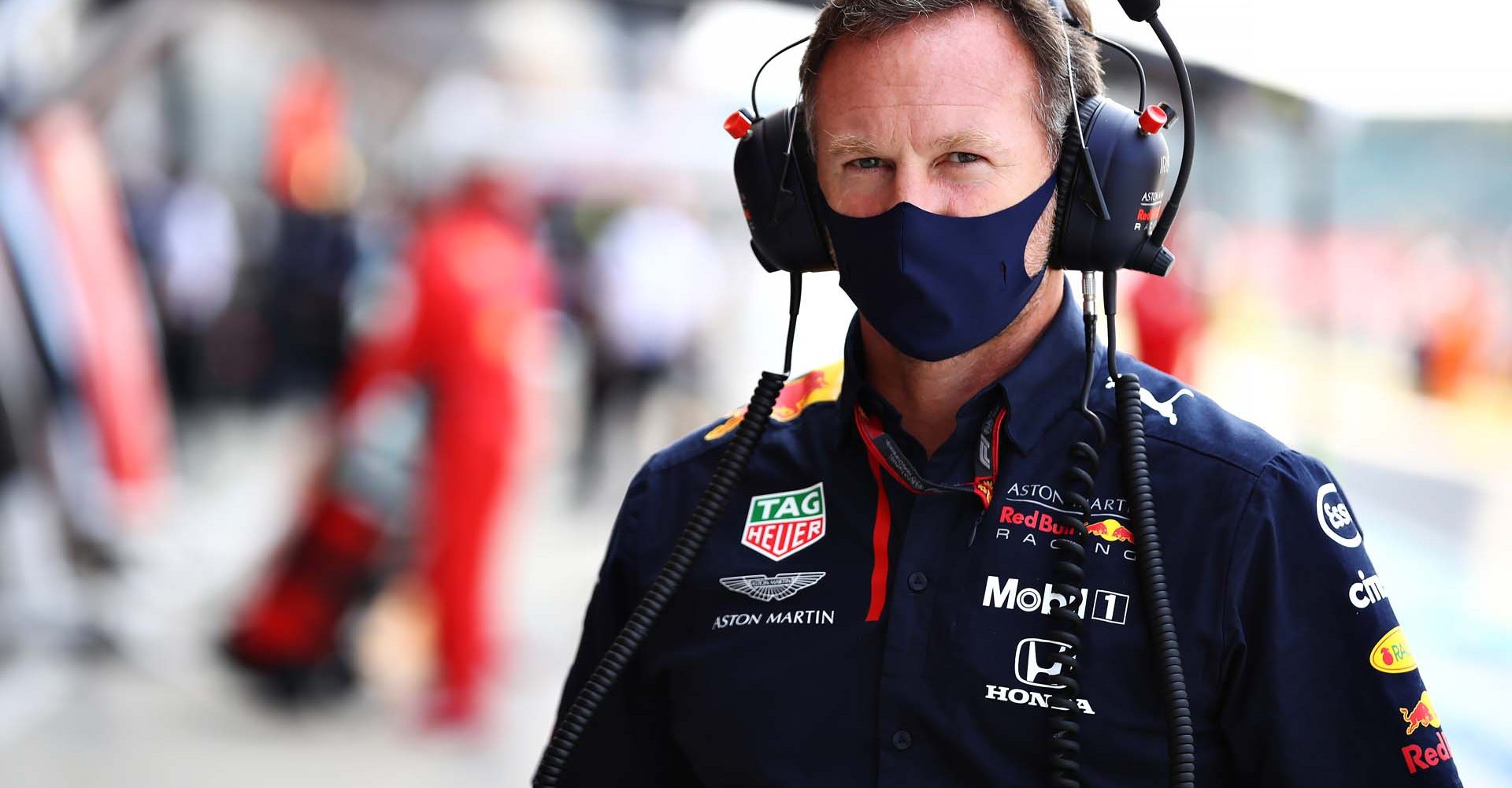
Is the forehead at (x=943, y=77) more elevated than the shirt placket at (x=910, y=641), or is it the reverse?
the forehead at (x=943, y=77)

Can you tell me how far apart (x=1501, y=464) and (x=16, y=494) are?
39.0 feet

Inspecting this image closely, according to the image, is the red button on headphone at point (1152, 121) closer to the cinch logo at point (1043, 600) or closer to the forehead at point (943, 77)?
the forehead at point (943, 77)

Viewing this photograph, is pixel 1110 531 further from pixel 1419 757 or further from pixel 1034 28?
pixel 1034 28

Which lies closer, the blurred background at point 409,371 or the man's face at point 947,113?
the man's face at point 947,113

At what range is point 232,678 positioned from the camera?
15.0ft

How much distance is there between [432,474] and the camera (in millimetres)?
4152

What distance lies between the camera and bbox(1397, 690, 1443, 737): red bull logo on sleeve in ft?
3.86

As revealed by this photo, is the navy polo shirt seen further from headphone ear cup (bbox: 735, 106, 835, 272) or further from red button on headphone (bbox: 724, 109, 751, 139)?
red button on headphone (bbox: 724, 109, 751, 139)

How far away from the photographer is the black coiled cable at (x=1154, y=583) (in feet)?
3.82

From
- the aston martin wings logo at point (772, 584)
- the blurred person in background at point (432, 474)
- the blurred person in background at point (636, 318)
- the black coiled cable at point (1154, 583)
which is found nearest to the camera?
the black coiled cable at point (1154, 583)

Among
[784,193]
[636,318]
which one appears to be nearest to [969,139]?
[784,193]

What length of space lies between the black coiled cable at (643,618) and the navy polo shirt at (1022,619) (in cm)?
3

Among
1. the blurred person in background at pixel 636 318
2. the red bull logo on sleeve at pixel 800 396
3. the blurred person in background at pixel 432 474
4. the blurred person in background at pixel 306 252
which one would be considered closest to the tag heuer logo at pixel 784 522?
the red bull logo on sleeve at pixel 800 396

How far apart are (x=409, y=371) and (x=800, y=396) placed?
2.79 meters
